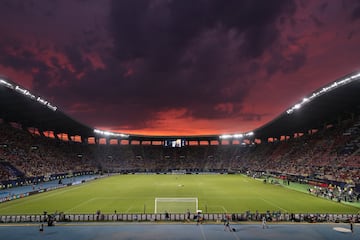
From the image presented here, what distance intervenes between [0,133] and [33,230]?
5599 cm

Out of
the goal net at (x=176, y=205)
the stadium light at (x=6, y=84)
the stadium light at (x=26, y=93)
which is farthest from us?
the stadium light at (x=26, y=93)

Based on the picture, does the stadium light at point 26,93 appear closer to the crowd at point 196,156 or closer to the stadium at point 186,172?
the stadium at point 186,172

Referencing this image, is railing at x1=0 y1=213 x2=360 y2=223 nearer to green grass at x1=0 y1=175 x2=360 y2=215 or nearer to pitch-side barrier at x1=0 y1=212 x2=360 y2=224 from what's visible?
pitch-side barrier at x1=0 y1=212 x2=360 y2=224

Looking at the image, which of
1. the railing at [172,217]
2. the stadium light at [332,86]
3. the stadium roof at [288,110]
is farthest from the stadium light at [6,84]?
the stadium light at [332,86]

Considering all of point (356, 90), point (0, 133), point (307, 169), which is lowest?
point (307, 169)

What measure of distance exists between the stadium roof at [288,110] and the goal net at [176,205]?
95.9ft

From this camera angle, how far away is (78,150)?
400 ft

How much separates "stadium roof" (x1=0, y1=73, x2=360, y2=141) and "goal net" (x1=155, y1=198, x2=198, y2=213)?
29.2 metres

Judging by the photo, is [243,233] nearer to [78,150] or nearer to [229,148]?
[78,150]

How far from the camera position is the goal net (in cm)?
4056

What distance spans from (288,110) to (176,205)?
39.5 m

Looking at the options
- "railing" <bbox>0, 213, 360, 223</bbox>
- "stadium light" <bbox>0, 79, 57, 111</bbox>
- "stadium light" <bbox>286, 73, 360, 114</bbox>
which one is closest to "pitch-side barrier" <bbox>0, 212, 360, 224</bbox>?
"railing" <bbox>0, 213, 360, 223</bbox>

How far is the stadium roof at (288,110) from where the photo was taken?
54.5 m

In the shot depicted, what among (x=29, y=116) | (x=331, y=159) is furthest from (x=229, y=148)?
(x=29, y=116)
